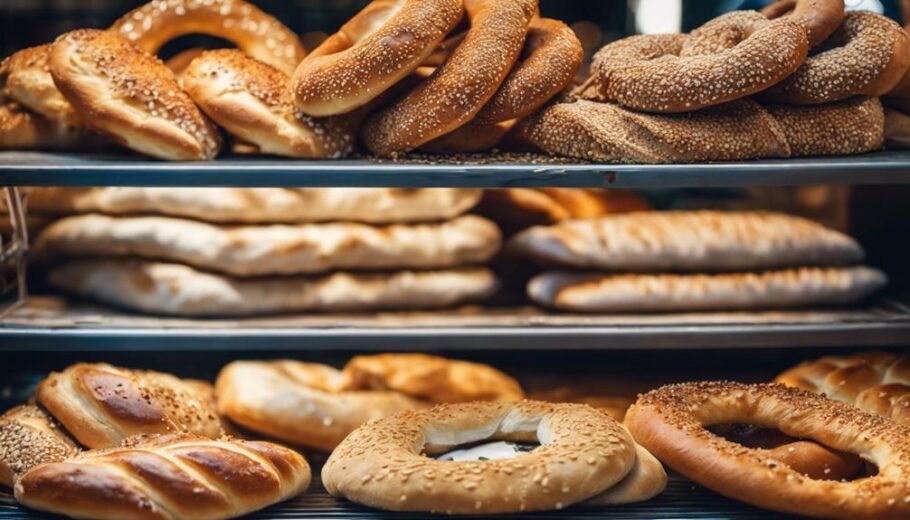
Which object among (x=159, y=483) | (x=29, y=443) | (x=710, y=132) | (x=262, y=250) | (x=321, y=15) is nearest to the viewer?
(x=159, y=483)

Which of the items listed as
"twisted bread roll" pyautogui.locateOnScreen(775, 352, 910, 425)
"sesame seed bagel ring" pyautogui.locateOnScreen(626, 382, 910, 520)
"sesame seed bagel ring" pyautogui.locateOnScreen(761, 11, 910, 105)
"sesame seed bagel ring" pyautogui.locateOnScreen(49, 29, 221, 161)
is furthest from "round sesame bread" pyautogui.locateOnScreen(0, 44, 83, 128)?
"twisted bread roll" pyautogui.locateOnScreen(775, 352, 910, 425)

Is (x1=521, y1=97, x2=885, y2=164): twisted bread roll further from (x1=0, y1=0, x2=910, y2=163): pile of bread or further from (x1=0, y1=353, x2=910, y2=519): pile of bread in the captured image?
(x1=0, y1=353, x2=910, y2=519): pile of bread

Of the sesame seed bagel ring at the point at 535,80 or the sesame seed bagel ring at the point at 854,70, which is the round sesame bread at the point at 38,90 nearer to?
the sesame seed bagel ring at the point at 535,80

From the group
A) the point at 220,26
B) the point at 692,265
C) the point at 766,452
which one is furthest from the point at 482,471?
the point at 220,26

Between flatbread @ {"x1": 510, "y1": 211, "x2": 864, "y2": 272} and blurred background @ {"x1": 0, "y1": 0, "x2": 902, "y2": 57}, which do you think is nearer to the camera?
flatbread @ {"x1": 510, "y1": 211, "x2": 864, "y2": 272}

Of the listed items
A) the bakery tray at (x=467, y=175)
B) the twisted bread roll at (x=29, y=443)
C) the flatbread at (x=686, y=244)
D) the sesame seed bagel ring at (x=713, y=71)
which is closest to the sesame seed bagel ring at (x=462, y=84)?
the bakery tray at (x=467, y=175)

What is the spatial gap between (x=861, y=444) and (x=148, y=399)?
166cm

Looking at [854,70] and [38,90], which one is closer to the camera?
[854,70]

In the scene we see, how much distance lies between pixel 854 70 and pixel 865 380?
2.67 feet

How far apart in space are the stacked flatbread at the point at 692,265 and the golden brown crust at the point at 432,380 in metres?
0.32

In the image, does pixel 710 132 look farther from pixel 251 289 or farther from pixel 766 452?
pixel 251 289

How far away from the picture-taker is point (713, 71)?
8.02 feet

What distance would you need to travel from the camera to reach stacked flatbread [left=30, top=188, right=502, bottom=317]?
291 cm

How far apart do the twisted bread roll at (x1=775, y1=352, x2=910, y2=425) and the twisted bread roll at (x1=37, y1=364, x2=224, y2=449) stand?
1623mm
